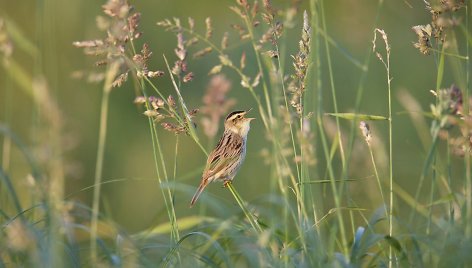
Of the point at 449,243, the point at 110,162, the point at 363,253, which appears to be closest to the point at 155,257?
the point at 363,253

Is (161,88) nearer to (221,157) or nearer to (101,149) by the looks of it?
(221,157)

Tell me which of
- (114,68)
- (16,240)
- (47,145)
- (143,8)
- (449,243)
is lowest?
(143,8)

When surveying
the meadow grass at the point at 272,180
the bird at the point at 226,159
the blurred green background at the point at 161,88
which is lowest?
the blurred green background at the point at 161,88

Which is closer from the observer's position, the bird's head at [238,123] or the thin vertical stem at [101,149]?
the thin vertical stem at [101,149]

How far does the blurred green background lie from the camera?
946 centimetres

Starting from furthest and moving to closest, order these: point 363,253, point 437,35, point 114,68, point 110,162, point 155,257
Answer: point 110,162, point 155,257, point 437,35, point 363,253, point 114,68

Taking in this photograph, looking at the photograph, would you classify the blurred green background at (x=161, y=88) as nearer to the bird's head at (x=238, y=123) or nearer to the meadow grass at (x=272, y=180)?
the bird's head at (x=238, y=123)

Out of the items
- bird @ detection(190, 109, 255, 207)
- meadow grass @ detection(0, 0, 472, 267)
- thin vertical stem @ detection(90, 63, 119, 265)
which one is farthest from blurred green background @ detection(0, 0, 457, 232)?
thin vertical stem @ detection(90, 63, 119, 265)

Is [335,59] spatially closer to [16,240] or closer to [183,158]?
[183,158]

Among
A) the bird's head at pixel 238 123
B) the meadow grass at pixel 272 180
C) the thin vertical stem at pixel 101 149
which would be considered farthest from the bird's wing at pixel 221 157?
the thin vertical stem at pixel 101 149

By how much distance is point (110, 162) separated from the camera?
32.2 feet

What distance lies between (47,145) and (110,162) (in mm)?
6373

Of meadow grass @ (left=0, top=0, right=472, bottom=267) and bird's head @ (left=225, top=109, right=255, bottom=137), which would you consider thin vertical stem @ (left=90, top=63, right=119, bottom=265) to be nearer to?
meadow grass @ (left=0, top=0, right=472, bottom=267)

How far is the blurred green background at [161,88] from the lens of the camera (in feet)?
31.0
